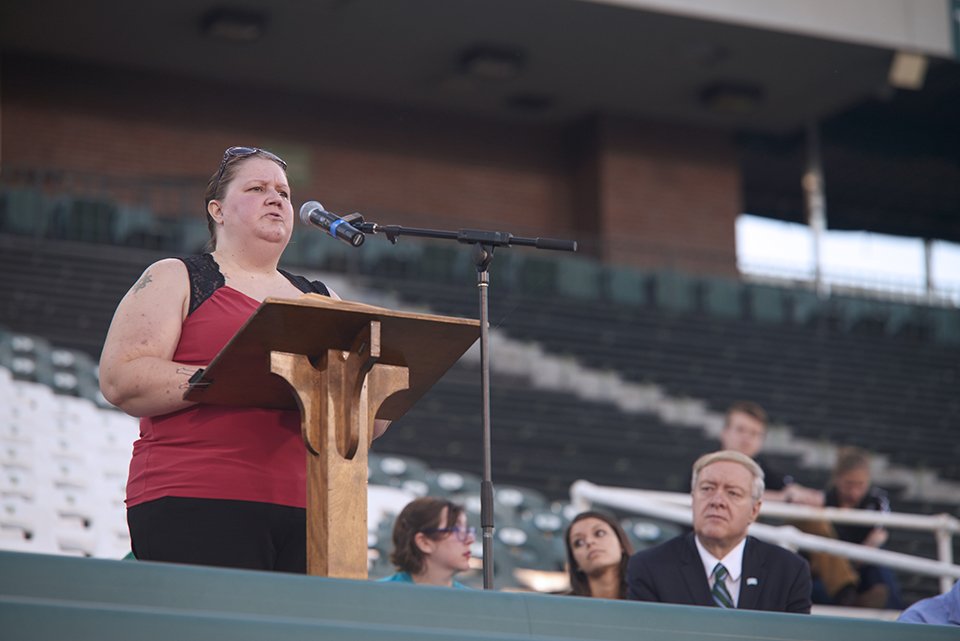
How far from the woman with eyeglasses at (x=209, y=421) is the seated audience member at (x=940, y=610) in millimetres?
1731

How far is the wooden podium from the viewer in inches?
107

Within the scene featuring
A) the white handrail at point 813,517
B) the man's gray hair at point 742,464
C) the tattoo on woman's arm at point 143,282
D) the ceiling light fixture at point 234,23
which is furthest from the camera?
the ceiling light fixture at point 234,23

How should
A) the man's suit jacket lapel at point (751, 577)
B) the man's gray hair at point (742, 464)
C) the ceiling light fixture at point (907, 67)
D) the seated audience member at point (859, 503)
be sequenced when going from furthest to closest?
1. the ceiling light fixture at point (907, 67)
2. the seated audience member at point (859, 503)
3. the man's gray hair at point (742, 464)
4. the man's suit jacket lapel at point (751, 577)

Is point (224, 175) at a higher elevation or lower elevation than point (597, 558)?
higher

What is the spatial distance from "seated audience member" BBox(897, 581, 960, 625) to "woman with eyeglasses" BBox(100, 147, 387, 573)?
5.68ft

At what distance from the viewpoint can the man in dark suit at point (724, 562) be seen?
4.52 metres

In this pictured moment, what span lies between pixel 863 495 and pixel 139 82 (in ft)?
39.4

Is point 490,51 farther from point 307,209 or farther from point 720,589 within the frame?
point 307,209

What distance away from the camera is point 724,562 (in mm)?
4645

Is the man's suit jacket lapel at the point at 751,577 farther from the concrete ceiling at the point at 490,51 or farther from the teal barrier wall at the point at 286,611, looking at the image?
the concrete ceiling at the point at 490,51

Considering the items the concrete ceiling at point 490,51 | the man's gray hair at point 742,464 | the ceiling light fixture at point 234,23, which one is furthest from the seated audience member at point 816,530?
the ceiling light fixture at point 234,23

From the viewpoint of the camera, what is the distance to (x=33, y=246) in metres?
12.9

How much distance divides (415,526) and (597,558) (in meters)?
0.68

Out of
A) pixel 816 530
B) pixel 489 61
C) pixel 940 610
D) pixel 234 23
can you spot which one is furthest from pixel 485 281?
pixel 489 61
